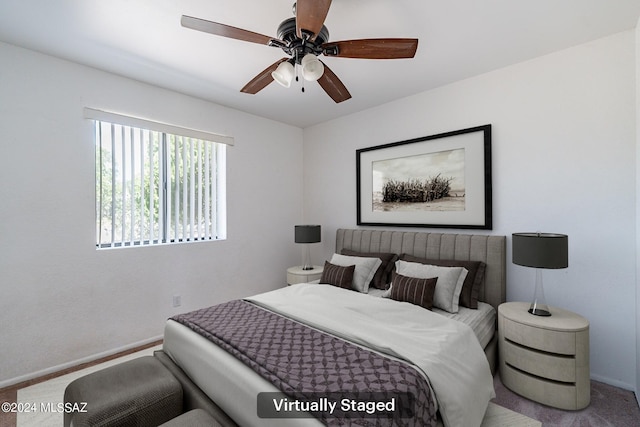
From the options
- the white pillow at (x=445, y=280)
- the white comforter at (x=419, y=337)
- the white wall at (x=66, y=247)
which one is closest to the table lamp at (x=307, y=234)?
the white wall at (x=66, y=247)

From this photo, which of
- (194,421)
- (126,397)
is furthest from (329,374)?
(126,397)

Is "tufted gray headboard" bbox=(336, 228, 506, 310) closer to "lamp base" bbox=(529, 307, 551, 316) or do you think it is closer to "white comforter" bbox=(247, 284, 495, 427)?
"lamp base" bbox=(529, 307, 551, 316)

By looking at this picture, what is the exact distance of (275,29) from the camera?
206 centimetres

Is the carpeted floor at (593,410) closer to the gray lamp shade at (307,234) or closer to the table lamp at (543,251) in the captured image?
the table lamp at (543,251)

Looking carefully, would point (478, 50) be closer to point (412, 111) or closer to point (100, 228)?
point (412, 111)

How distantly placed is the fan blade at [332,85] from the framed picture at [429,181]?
1.27 m

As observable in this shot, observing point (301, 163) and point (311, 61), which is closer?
point (311, 61)

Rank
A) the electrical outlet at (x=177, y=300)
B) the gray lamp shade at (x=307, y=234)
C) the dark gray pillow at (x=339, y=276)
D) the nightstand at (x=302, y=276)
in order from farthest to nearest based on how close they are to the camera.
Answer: the gray lamp shade at (x=307, y=234), the nightstand at (x=302, y=276), the electrical outlet at (x=177, y=300), the dark gray pillow at (x=339, y=276)

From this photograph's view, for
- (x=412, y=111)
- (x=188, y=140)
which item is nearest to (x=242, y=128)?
(x=188, y=140)

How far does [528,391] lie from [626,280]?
112cm

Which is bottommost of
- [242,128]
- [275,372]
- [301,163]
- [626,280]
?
[275,372]

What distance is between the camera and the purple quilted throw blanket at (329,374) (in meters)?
1.19

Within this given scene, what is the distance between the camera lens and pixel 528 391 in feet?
6.54

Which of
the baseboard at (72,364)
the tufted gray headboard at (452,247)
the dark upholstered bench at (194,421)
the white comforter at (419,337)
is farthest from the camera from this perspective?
the tufted gray headboard at (452,247)
